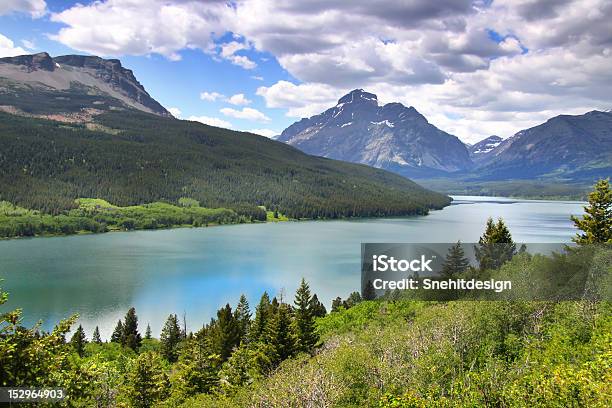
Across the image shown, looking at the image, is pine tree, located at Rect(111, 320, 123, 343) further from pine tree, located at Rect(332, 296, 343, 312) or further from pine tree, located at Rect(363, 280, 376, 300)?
pine tree, located at Rect(363, 280, 376, 300)

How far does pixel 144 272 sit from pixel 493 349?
96.3 m

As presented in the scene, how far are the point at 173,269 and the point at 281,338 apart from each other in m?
77.6

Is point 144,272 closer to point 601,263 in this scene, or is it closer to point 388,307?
point 388,307

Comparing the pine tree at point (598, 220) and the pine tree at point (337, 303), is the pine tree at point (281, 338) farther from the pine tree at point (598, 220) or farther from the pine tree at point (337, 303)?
the pine tree at point (337, 303)

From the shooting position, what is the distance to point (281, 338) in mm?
46812

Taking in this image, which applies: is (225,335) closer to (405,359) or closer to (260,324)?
(260,324)

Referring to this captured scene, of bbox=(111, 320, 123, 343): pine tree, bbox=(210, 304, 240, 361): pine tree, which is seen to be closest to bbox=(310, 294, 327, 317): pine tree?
bbox=(210, 304, 240, 361): pine tree

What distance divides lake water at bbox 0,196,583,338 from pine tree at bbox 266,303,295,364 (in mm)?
35241

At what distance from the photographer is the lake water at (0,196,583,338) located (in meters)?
85.8

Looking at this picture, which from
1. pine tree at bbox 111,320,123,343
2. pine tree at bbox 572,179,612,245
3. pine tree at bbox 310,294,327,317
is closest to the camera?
pine tree at bbox 572,179,612,245

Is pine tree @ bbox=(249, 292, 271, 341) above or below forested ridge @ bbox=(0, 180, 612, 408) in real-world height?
below

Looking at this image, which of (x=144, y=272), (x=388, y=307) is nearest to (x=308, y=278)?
(x=144, y=272)

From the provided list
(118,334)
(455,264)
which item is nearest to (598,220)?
(455,264)

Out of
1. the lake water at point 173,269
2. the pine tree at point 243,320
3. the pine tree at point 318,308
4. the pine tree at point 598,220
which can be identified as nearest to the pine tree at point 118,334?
the lake water at point 173,269
